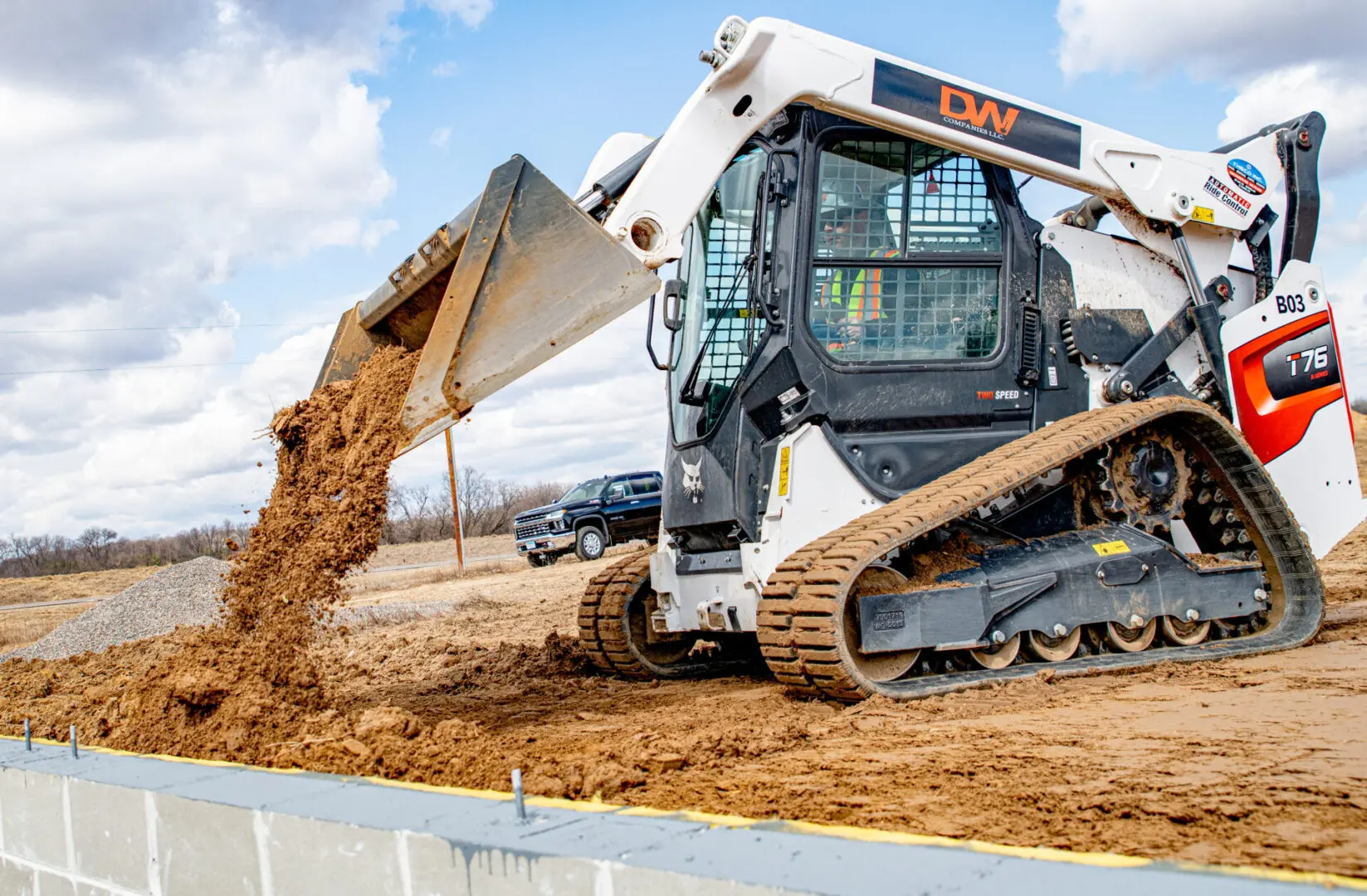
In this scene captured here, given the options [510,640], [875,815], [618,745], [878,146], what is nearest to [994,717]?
[618,745]

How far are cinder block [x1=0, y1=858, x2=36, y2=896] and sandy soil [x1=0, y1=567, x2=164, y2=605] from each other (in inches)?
1018

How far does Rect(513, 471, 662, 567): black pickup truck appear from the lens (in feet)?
77.6

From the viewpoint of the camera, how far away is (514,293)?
5.10 m

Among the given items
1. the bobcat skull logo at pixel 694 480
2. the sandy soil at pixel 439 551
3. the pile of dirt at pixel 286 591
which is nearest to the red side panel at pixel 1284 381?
the bobcat skull logo at pixel 694 480

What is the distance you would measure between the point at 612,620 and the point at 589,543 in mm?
16270

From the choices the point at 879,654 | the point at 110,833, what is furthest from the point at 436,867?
the point at 879,654

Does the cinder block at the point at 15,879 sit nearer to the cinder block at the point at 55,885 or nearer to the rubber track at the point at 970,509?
the cinder block at the point at 55,885

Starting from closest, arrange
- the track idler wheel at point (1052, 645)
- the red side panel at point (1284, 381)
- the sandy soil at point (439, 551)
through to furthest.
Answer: the track idler wheel at point (1052, 645), the red side panel at point (1284, 381), the sandy soil at point (439, 551)

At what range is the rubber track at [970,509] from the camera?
5.29m

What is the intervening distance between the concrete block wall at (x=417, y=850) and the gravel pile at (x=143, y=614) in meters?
9.67

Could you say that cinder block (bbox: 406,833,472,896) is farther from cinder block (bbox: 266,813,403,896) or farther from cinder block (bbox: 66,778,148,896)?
cinder block (bbox: 66,778,148,896)

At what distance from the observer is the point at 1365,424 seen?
30984 mm

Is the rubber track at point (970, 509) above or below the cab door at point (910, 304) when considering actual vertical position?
below

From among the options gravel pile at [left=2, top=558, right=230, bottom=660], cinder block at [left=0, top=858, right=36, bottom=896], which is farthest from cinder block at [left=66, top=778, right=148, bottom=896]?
gravel pile at [left=2, top=558, right=230, bottom=660]
